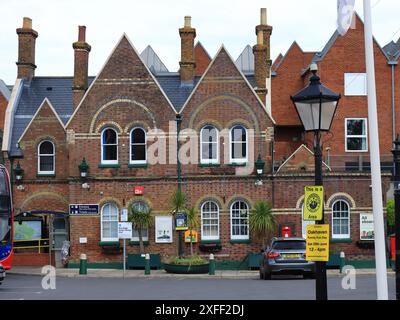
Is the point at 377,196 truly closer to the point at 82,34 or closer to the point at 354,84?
the point at 82,34

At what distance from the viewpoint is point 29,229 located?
34.2 metres

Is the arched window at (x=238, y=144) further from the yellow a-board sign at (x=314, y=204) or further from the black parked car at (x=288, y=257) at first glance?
the yellow a-board sign at (x=314, y=204)

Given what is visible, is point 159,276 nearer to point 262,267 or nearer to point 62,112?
point 262,267

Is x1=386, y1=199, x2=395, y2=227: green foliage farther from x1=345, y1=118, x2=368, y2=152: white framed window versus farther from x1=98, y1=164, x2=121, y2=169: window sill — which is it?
x1=98, y1=164, x2=121, y2=169: window sill

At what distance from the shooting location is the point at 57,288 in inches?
875

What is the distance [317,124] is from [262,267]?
1623 centimetres

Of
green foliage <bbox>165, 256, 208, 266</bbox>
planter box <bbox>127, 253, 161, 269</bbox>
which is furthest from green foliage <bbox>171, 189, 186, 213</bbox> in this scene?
green foliage <bbox>165, 256, 208, 266</bbox>

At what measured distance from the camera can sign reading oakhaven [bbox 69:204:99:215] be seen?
33.0 metres

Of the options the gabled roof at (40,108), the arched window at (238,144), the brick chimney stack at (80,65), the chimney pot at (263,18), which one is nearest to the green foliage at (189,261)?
the arched window at (238,144)

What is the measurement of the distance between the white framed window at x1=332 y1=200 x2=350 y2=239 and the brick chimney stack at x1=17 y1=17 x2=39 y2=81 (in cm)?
1807

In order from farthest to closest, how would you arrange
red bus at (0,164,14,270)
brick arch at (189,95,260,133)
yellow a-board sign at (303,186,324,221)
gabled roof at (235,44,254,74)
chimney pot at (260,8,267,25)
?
gabled roof at (235,44,254,74) → chimney pot at (260,8,267,25) → brick arch at (189,95,260,133) → red bus at (0,164,14,270) → yellow a-board sign at (303,186,324,221)

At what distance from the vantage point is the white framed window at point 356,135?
129ft

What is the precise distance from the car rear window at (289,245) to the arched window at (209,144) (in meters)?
9.05
